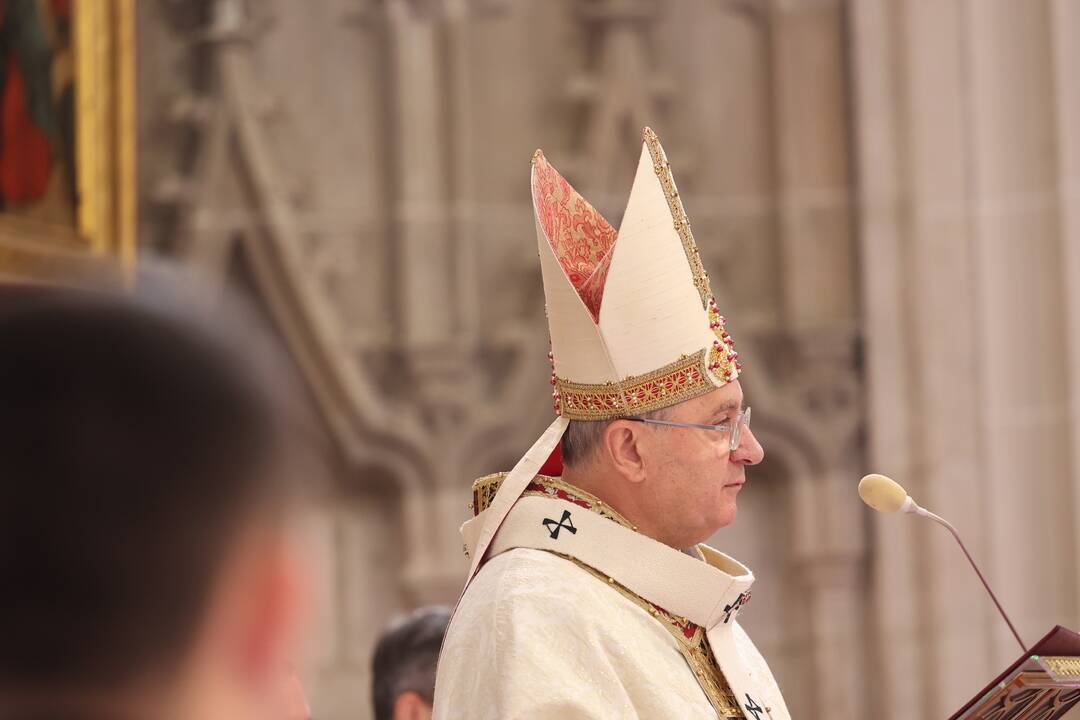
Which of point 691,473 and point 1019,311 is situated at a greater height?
point 691,473

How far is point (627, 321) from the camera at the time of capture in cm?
299

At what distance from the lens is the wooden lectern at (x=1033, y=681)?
8.30 feet

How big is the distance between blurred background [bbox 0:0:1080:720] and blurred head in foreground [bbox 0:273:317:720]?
5.62 metres

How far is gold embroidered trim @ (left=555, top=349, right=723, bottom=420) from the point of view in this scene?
2.93 metres

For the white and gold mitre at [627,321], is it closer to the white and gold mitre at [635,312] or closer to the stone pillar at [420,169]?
the white and gold mitre at [635,312]

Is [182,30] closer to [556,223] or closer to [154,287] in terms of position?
[556,223]

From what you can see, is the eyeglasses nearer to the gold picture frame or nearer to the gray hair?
the gray hair

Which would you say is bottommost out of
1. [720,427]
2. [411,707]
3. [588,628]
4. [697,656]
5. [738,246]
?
[411,707]

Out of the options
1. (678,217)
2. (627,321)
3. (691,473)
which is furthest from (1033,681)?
(678,217)

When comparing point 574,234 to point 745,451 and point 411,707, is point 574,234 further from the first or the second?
point 411,707

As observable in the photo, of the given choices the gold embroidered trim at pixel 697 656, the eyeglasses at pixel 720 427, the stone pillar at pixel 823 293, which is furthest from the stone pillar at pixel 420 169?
the gold embroidered trim at pixel 697 656

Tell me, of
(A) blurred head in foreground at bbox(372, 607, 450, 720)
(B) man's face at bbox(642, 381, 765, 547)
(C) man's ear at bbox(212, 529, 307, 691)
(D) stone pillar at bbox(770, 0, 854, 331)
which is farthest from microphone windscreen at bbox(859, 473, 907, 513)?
(D) stone pillar at bbox(770, 0, 854, 331)

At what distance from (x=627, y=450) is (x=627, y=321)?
0.77 ft

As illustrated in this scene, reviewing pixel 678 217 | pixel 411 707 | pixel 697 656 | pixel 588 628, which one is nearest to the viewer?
pixel 588 628
